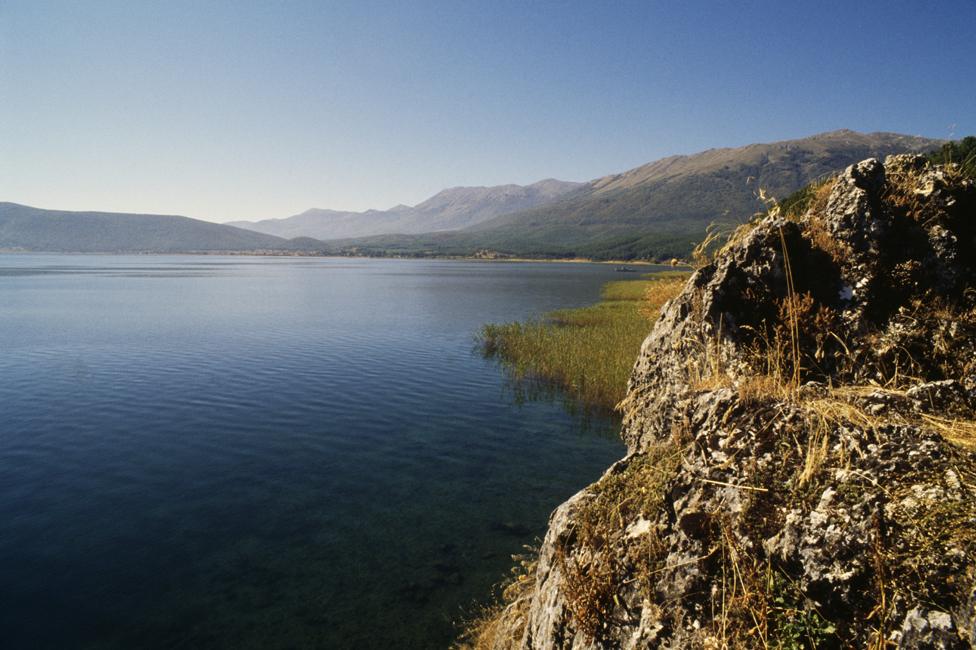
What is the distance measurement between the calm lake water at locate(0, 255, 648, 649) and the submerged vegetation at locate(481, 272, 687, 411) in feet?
7.61

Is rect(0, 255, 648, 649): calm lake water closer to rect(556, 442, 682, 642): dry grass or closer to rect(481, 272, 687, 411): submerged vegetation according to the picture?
rect(481, 272, 687, 411): submerged vegetation

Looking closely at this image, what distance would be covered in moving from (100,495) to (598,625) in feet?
53.1

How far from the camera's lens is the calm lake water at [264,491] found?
32.1 ft

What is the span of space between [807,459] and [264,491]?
14952 millimetres

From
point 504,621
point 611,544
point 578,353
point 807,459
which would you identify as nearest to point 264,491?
point 504,621

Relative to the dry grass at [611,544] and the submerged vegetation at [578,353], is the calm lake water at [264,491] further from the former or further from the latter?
the dry grass at [611,544]

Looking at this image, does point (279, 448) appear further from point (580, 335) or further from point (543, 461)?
point (580, 335)

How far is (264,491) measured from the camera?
14.5 metres

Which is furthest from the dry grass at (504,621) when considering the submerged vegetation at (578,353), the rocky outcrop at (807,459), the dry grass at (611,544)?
the submerged vegetation at (578,353)

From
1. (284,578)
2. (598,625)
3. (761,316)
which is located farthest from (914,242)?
(284,578)

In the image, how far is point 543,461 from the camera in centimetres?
1725

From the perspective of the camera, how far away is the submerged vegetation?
24234 mm

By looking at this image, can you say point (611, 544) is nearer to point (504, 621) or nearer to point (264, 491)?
point (504, 621)

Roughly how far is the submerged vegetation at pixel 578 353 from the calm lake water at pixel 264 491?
232 centimetres
